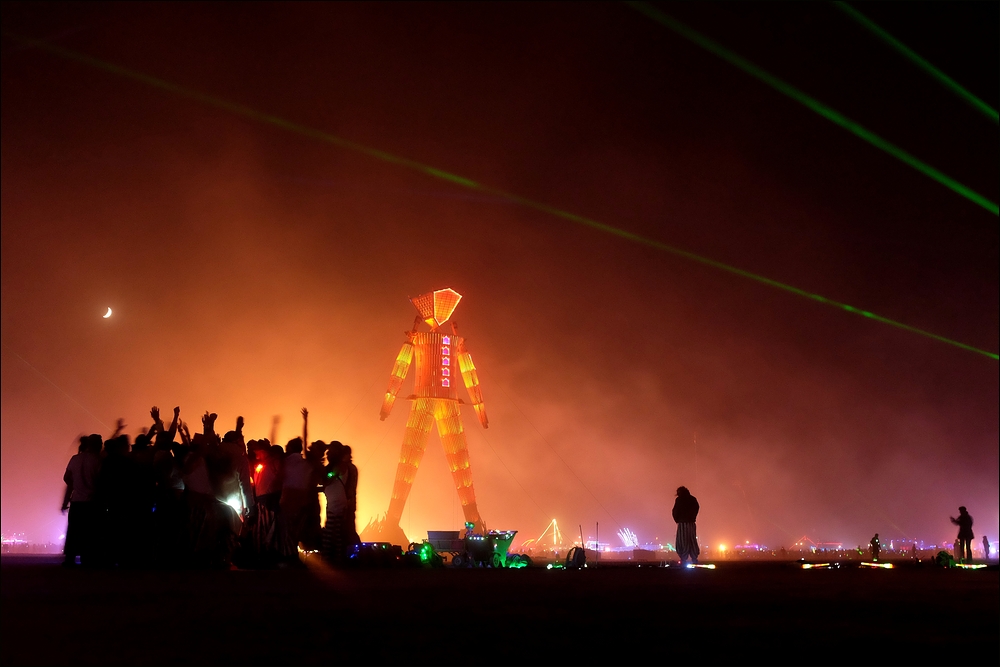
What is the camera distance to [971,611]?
496cm

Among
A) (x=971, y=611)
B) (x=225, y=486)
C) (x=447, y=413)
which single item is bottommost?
(x=971, y=611)

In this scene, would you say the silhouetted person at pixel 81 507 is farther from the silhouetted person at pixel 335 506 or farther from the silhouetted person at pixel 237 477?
the silhouetted person at pixel 335 506

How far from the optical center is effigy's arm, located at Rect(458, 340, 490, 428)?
111 feet

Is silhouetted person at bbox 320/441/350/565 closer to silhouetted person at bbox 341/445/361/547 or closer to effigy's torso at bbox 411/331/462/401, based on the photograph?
silhouetted person at bbox 341/445/361/547

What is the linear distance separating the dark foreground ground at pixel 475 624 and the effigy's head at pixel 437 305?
26949 mm

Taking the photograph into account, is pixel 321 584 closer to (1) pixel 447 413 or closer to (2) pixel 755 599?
(2) pixel 755 599

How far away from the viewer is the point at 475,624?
4.05 meters

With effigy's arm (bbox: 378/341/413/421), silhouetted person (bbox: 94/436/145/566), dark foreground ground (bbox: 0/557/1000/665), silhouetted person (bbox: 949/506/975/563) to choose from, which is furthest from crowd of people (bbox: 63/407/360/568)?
effigy's arm (bbox: 378/341/413/421)

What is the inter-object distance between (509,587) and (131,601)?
9.76 feet

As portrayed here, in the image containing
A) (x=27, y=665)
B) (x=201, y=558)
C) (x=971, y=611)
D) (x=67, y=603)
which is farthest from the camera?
(x=201, y=558)

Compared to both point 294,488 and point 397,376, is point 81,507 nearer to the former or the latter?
point 294,488

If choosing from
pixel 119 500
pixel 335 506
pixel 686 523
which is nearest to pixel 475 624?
pixel 335 506

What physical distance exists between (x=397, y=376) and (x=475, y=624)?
94.8ft

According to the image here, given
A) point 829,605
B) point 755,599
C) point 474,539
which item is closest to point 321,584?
point 755,599
